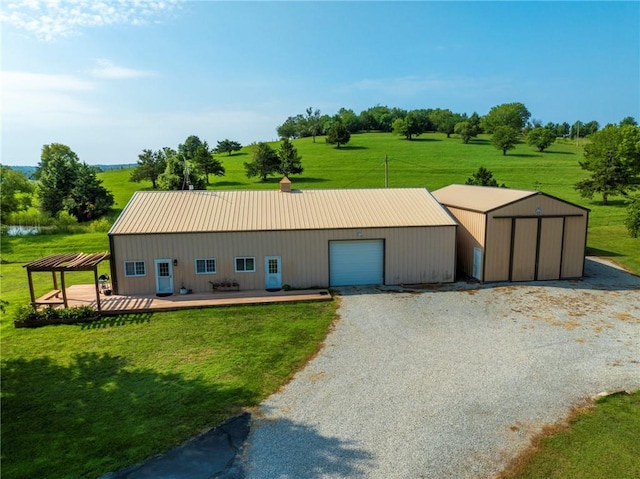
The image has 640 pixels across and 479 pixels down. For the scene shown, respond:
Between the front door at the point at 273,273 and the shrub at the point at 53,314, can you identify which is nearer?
the shrub at the point at 53,314

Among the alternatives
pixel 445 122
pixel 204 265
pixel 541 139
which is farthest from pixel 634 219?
pixel 445 122

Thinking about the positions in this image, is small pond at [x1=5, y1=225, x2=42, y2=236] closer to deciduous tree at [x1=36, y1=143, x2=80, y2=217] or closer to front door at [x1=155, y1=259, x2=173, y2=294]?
deciduous tree at [x1=36, y1=143, x2=80, y2=217]

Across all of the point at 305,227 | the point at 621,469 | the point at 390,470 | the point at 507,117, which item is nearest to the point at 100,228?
the point at 305,227

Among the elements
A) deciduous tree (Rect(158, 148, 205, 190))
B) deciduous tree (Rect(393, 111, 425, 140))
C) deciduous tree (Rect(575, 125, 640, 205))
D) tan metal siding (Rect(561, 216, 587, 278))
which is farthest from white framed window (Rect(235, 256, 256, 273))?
deciduous tree (Rect(393, 111, 425, 140))

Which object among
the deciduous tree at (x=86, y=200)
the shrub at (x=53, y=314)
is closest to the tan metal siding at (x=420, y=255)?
the shrub at (x=53, y=314)

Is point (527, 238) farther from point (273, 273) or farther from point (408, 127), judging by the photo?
point (408, 127)

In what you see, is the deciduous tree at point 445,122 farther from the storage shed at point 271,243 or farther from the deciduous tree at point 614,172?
the storage shed at point 271,243
